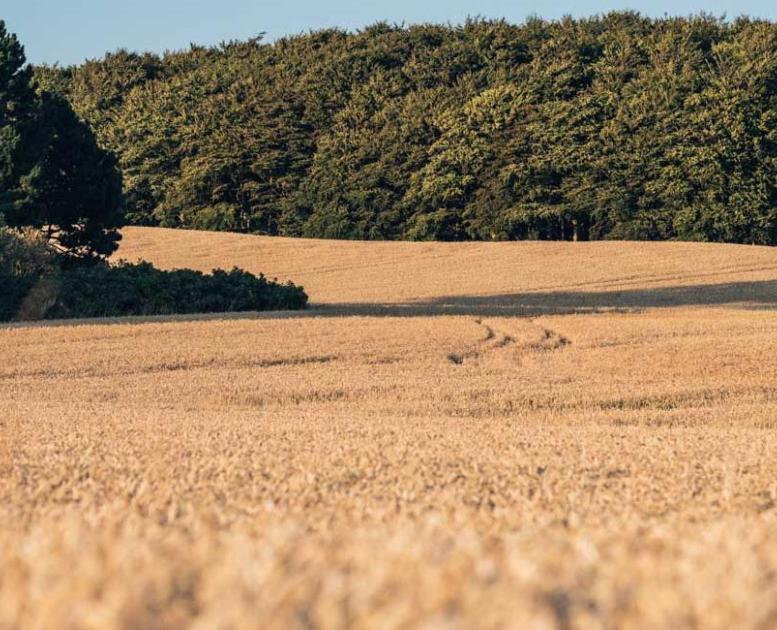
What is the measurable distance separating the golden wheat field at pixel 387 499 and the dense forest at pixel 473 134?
31.7 m

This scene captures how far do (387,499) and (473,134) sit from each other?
50.7m


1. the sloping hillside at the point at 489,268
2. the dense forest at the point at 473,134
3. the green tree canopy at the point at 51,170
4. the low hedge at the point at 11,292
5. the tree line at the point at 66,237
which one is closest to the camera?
the low hedge at the point at 11,292

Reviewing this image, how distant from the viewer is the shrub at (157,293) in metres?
31.0

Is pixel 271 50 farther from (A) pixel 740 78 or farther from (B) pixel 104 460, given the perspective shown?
(B) pixel 104 460

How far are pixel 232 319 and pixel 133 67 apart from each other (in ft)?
146

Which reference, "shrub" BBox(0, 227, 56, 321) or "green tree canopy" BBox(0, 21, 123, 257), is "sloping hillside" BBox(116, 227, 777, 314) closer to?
"green tree canopy" BBox(0, 21, 123, 257)

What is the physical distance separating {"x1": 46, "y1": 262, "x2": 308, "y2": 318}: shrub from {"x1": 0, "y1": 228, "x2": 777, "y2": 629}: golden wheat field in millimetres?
10412

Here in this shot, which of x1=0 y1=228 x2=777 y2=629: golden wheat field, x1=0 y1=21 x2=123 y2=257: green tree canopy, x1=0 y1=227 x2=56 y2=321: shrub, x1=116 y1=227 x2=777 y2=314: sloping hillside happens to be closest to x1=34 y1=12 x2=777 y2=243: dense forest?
x1=116 y1=227 x2=777 y2=314: sloping hillside

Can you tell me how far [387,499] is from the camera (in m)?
4.42

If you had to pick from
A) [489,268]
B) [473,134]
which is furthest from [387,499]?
[473,134]

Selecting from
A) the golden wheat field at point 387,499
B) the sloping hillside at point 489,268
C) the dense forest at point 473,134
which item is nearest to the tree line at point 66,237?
the sloping hillside at point 489,268

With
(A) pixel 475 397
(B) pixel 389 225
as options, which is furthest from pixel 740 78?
(A) pixel 475 397

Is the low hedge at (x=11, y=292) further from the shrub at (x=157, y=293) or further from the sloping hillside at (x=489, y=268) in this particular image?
the sloping hillside at (x=489, y=268)

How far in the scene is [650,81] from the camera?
173 feet
